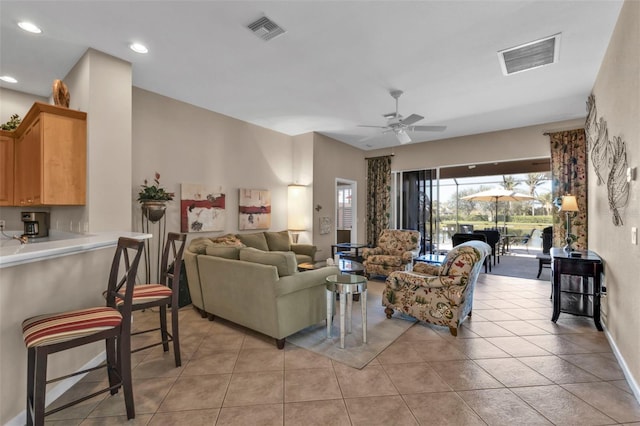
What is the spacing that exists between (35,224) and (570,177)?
8.56 meters

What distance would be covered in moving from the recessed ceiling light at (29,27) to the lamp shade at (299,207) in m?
4.39

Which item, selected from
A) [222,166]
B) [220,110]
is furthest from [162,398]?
[220,110]

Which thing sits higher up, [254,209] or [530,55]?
[530,55]

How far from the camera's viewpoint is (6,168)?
12.2 ft

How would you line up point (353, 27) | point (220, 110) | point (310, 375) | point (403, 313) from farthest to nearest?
point (220, 110)
point (403, 313)
point (353, 27)
point (310, 375)

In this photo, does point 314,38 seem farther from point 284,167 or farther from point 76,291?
point 284,167

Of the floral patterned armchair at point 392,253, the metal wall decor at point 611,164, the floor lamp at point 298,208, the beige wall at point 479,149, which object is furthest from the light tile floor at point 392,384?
the beige wall at point 479,149

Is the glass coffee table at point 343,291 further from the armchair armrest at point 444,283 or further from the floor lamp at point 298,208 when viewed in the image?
the floor lamp at point 298,208

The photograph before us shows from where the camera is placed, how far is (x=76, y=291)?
2230 mm

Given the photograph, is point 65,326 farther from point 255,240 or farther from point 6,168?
point 255,240

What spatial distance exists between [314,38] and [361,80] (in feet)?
3.65

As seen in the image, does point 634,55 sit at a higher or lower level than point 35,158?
higher

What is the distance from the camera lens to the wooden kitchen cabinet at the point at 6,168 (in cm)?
369

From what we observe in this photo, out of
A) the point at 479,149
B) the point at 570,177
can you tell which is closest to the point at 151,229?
the point at 479,149
